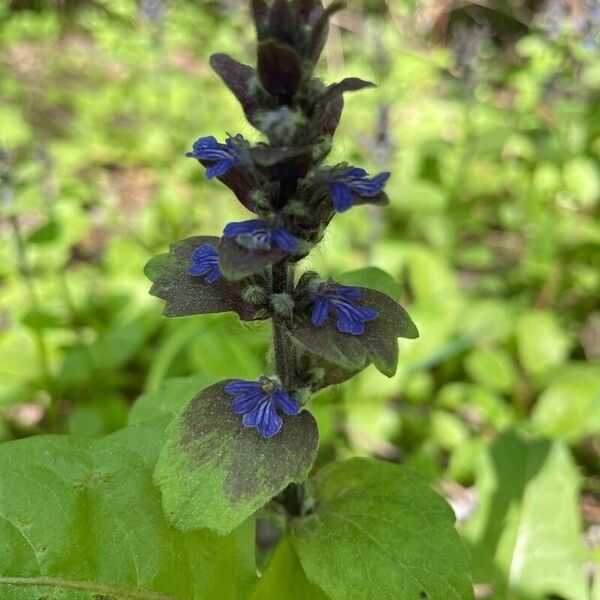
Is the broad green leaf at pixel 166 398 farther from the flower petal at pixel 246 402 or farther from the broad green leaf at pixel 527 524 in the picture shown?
the broad green leaf at pixel 527 524

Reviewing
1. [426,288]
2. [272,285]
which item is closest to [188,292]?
[272,285]

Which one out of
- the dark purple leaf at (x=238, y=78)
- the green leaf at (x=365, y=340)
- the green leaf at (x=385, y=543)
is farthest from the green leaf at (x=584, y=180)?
the dark purple leaf at (x=238, y=78)

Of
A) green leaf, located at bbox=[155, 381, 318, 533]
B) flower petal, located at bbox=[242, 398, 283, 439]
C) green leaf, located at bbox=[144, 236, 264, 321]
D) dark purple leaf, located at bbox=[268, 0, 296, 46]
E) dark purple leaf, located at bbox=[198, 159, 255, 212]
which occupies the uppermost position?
dark purple leaf, located at bbox=[268, 0, 296, 46]

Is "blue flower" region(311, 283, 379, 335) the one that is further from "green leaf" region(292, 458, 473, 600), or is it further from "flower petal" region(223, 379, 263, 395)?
"green leaf" region(292, 458, 473, 600)

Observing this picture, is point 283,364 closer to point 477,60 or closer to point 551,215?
point 551,215

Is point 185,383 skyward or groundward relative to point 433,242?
skyward

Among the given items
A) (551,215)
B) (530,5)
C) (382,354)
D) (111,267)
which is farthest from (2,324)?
(530,5)

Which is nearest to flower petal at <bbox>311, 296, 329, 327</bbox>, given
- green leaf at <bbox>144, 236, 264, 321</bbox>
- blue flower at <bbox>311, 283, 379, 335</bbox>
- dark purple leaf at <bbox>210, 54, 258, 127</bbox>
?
blue flower at <bbox>311, 283, 379, 335</bbox>
